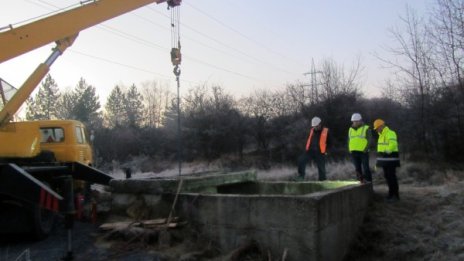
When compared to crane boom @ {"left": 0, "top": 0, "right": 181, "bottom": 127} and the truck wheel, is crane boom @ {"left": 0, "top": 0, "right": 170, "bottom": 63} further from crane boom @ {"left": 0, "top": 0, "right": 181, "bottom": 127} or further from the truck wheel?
the truck wheel

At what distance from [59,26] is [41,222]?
16.6 feet

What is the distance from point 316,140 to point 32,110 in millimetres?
53986

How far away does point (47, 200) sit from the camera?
7.24 m

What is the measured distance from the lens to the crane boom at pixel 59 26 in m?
10.2

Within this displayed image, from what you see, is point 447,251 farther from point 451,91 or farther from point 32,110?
point 32,110

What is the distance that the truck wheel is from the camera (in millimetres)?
8039

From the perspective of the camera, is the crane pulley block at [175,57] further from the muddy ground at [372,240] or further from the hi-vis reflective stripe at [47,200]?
the hi-vis reflective stripe at [47,200]

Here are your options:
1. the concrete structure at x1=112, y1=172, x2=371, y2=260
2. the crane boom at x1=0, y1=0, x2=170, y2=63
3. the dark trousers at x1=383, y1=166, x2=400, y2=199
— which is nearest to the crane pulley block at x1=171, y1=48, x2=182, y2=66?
the crane boom at x1=0, y1=0, x2=170, y2=63

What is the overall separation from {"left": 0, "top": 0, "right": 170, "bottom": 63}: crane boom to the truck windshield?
216cm

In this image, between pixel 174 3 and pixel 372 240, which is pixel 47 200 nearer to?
pixel 372 240

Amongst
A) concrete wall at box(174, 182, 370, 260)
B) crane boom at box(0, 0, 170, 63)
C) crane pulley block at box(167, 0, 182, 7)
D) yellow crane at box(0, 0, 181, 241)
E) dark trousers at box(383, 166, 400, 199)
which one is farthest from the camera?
crane pulley block at box(167, 0, 182, 7)

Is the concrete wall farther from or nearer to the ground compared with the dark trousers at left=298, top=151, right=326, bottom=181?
nearer to the ground

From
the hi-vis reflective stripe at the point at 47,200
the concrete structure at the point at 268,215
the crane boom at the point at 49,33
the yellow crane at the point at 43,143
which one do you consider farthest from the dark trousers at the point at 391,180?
the crane boom at the point at 49,33

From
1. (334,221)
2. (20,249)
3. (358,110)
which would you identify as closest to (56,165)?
(20,249)
